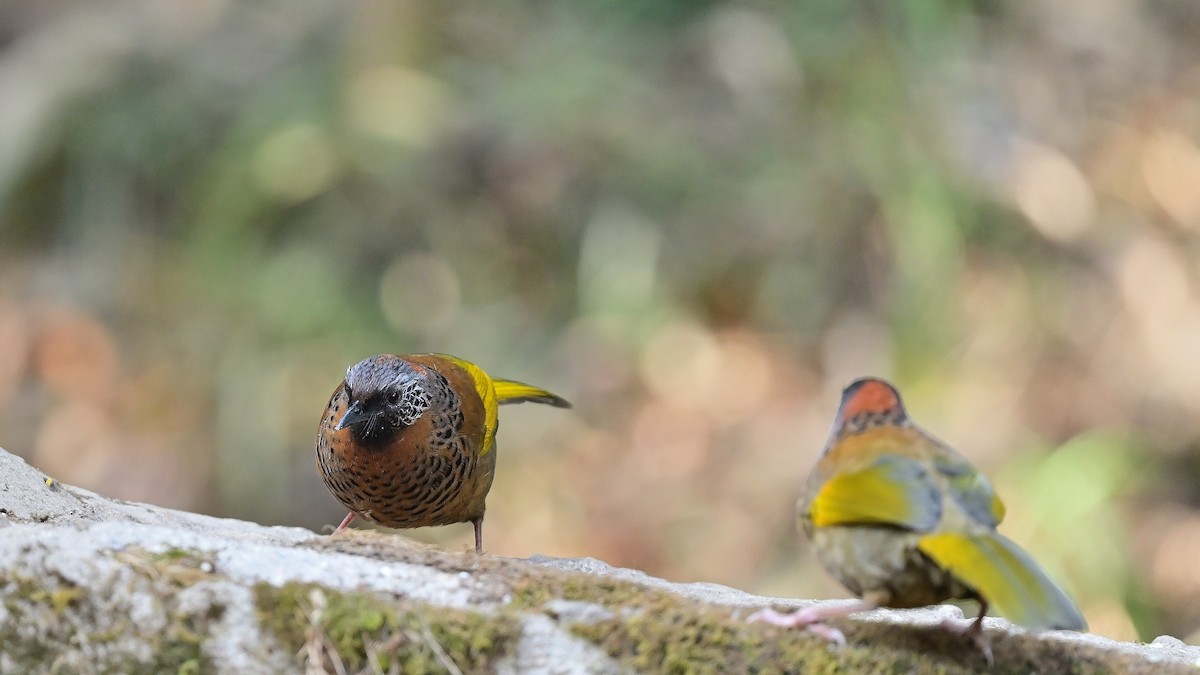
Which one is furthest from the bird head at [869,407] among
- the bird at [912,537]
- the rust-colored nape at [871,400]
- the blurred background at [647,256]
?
the blurred background at [647,256]

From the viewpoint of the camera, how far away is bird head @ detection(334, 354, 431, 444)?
4.12 metres

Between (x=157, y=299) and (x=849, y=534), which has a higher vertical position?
(x=157, y=299)

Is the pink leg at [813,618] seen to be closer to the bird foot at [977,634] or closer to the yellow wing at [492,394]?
the bird foot at [977,634]

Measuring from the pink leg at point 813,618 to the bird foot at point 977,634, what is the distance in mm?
206

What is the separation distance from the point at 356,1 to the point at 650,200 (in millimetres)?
3061

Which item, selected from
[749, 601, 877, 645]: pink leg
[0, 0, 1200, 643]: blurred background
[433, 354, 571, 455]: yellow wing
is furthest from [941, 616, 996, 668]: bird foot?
[0, 0, 1200, 643]: blurred background

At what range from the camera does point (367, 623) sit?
2.43 m

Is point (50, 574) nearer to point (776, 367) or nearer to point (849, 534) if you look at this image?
point (849, 534)

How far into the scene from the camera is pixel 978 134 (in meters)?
8.84

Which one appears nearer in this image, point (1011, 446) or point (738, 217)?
point (1011, 446)

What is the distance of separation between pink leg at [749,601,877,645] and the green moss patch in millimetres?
546

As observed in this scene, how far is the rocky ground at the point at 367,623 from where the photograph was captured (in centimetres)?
243

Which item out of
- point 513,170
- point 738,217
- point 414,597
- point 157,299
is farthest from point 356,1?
point 414,597

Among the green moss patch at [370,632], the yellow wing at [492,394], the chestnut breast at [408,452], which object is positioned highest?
the yellow wing at [492,394]
